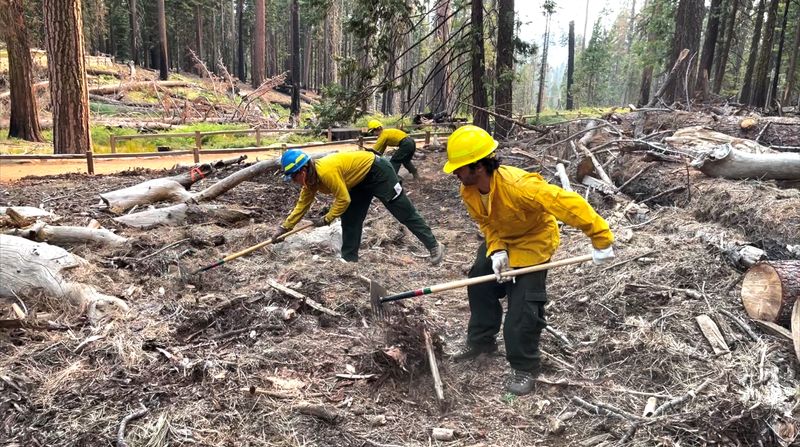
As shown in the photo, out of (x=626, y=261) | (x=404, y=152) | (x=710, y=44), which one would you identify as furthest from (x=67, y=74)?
(x=710, y=44)

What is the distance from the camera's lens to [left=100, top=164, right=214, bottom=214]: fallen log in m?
7.36

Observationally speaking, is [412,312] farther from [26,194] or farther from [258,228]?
[26,194]

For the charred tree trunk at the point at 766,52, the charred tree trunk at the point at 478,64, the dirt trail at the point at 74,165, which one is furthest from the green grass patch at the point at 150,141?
the charred tree trunk at the point at 766,52

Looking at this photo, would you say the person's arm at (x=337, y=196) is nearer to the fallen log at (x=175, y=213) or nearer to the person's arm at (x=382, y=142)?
the fallen log at (x=175, y=213)

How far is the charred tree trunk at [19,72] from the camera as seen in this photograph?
12.9 metres

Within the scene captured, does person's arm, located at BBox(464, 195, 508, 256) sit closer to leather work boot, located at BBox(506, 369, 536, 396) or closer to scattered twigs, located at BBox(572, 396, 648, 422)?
leather work boot, located at BBox(506, 369, 536, 396)

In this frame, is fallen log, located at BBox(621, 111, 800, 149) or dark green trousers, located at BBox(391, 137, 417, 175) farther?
dark green trousers, located at BBox(391, 137, 417, 175)

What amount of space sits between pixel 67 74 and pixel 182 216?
525 centimetres

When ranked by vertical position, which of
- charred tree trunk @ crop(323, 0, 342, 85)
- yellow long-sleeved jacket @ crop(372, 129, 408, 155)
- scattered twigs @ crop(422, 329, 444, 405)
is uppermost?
charred tree trunk @ crop(323, 0, 342, 85)

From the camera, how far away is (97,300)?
14.3 feet

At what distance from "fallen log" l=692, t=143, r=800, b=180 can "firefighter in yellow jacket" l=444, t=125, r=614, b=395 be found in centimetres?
443

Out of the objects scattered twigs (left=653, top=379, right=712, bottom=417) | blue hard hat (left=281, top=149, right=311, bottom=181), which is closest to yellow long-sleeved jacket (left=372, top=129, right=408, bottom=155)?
blue hard hat (left=281, top=149, right=311, bottom=181)

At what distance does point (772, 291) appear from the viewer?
368cm

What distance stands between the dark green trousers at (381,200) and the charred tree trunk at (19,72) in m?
12.2
